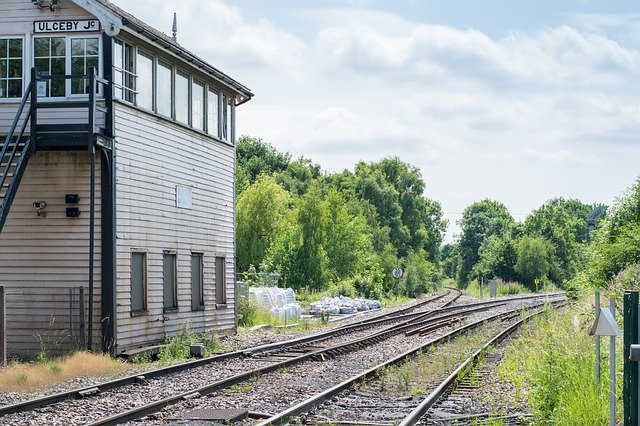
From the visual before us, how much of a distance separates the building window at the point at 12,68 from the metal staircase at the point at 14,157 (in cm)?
51

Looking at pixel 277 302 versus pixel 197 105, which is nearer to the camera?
pixel 197 105

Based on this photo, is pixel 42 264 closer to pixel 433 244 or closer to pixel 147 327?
pixel 147 327

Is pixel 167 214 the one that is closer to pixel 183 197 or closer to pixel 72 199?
pixel 183 197

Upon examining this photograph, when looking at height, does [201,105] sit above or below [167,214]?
above

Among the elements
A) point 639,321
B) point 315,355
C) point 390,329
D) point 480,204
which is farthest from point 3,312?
point 480,204

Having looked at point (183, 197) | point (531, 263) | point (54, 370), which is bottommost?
point (54, 370)

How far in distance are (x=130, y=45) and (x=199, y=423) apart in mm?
11026

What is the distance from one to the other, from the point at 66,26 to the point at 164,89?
306 centimetres

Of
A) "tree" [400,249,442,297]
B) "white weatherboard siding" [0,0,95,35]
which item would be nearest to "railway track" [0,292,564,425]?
"white weatherboard siding" [0,0,95,35]

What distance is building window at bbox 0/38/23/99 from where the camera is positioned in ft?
66.1

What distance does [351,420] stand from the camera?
11648 millimetres

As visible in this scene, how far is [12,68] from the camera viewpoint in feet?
66.2

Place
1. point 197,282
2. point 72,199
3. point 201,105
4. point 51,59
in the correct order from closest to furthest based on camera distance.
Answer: point 72,199
point 51,59
point 197,282
point 201,105

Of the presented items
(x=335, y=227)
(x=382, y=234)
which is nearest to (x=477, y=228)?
(x=382, y=234)
